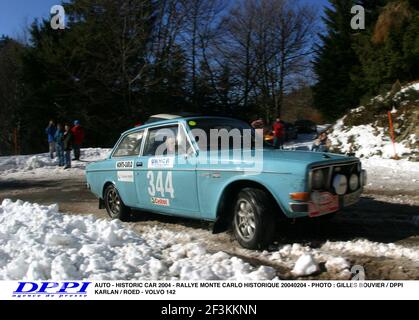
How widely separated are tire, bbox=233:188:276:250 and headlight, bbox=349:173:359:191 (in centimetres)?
96

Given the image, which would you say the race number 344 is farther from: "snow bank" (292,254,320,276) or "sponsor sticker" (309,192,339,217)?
"snow bank" (292,254,320,276)

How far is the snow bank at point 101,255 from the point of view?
405 centimetres

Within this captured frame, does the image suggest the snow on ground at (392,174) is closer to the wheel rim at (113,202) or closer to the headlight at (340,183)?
→ the headlight at (340,183)

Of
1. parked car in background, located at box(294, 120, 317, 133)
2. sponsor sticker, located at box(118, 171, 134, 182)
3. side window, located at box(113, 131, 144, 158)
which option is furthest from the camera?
parked car in background, located at box(294, 120, 317, 133)

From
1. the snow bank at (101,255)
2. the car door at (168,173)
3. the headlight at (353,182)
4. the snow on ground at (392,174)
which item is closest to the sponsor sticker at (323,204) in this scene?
the headlight at (353,182)

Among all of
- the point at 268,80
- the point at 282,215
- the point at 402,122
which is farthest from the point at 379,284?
the point at 268,80

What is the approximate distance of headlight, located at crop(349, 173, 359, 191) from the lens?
4.89 m

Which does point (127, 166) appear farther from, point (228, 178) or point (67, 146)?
point (67, 146)

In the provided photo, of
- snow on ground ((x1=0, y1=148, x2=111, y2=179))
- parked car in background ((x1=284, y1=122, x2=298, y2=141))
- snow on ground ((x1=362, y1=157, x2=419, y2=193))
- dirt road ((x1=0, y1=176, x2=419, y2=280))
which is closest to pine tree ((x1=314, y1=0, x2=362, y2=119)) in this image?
parked car in background ((x1=284, y1=122, x2=298, y2=141))

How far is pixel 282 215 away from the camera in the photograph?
4855mm

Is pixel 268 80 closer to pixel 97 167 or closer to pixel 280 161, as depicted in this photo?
pixel 97 167

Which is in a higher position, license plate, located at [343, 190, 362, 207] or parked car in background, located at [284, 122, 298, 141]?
parked car in background, located at [284, 122, 298, 141]

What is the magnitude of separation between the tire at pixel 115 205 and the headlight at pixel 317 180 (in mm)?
3502

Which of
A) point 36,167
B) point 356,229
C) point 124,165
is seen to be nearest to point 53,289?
point 124,165
